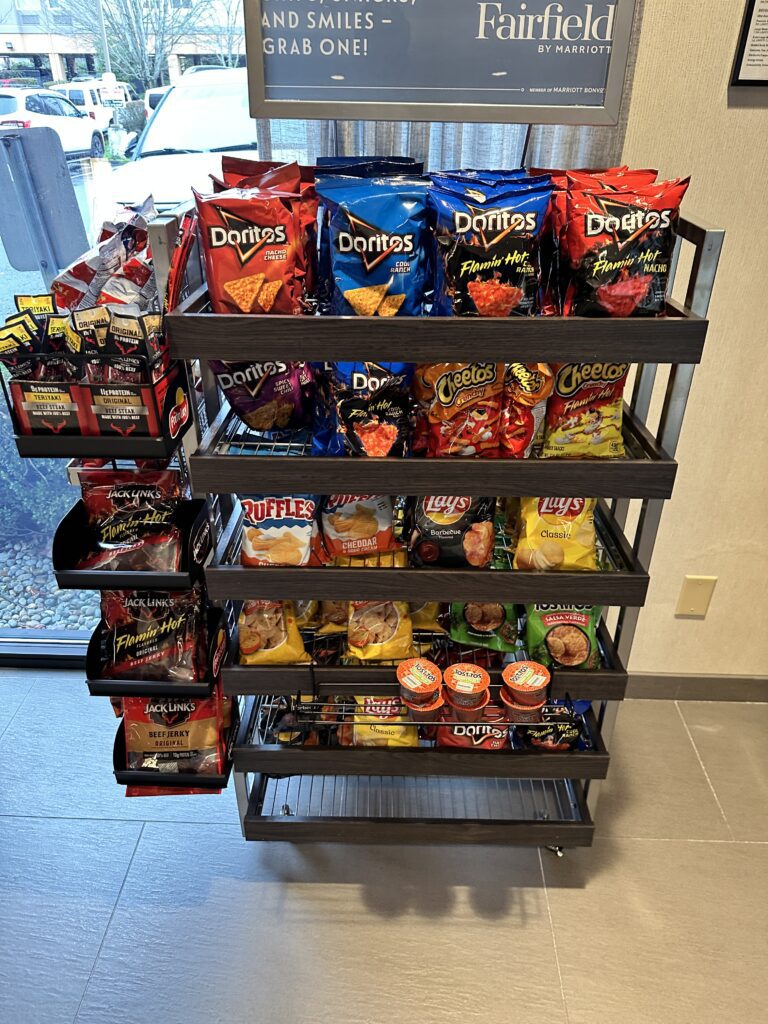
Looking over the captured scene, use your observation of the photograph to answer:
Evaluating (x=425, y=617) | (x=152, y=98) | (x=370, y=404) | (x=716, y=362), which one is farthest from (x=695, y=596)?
(x=152, y=98)

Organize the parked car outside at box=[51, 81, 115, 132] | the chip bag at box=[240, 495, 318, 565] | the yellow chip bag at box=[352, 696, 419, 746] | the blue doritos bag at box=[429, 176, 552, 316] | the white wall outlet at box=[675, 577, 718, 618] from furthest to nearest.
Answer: the white wall outlet at box=[675, 577, 718, 618] < the parked car outside at box=[51, 81, 115, 132] < the yellow chip bag at box=[352, 696, 419, 746] < the chip bag at box=[240, 495, 318, 565] < the blue doritos bag at box=[429, 176, 552, 316]

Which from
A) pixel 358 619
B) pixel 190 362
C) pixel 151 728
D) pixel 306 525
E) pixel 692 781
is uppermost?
pixel 190 362

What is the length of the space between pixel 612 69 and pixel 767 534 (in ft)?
4.13

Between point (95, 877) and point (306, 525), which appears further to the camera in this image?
point (95, 877)

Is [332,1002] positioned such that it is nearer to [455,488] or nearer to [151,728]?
[151,728]

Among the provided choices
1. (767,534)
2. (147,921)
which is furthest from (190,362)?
(767,534)

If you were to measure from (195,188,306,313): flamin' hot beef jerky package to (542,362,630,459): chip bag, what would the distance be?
1.62ft

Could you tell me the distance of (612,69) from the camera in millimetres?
1331

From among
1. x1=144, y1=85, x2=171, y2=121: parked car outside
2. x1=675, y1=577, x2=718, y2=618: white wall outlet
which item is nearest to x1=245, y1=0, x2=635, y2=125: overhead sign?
x1=144, y1=85, x2=171, y2=121: parked car outside

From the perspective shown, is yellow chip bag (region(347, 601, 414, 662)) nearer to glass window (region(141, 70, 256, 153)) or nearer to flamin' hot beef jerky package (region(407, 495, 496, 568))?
flamin' hot beef jerky package (region(407, 495, 496, 568))

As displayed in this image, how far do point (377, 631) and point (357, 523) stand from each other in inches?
9.5

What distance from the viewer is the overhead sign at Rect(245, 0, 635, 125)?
129 cm

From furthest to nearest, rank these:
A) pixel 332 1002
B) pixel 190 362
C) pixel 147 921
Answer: pixel 147 921 < pixel 332 1002 < pixel 190 362

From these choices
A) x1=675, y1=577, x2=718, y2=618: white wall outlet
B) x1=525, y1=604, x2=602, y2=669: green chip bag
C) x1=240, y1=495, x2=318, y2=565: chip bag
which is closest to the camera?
x1=240, y1=495, x2=318, y2=565: chip bag
